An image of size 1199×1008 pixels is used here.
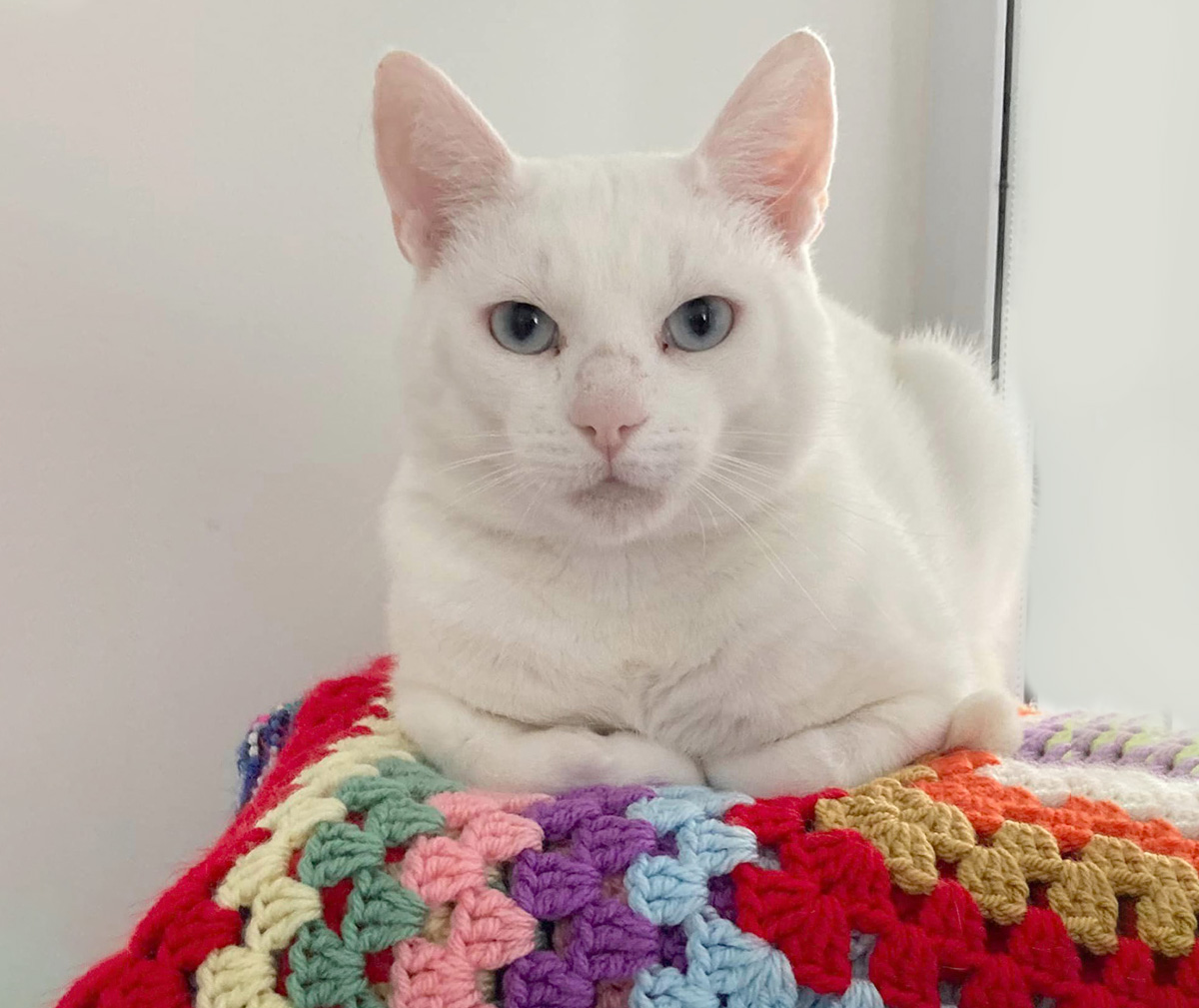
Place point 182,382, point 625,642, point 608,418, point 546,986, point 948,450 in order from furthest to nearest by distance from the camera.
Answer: point 948,450 < point 182,382 < point 625,642 < point 608,418 < point 546,986

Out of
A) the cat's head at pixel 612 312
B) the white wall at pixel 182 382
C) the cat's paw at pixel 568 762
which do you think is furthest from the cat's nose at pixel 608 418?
the white wall at pixel 182 382

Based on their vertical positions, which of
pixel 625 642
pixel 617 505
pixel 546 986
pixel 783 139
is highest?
pixel 783 139

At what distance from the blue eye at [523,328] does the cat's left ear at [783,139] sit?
8.2 inches

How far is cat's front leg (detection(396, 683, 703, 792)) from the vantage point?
0.77 meters

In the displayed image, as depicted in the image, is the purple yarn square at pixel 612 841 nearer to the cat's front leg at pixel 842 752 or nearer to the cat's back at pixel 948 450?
the cat's front leg at pixel 842 752

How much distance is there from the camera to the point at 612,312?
0.76m

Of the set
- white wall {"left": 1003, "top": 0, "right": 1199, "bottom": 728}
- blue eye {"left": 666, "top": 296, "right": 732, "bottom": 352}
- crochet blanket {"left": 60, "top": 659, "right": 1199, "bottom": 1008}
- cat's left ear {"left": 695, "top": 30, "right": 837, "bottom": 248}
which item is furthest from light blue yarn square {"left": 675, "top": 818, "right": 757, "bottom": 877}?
white wall {"left": 1003, "top": 0, "right": 1199, "bottom": 728}

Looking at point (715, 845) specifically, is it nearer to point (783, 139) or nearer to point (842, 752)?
point (842, 752)

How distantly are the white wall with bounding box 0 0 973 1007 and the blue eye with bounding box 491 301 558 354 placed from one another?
0.62 meters

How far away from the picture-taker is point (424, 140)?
2.81 ft

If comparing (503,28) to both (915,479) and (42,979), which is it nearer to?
(915,479)

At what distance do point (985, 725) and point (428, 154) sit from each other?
0.70 metres

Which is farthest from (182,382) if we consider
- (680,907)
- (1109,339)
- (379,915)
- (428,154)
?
(1109,339)

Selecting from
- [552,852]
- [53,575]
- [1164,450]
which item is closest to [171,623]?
[53,575]
